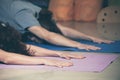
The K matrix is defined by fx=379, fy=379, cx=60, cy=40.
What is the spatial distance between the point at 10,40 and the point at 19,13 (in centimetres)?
21

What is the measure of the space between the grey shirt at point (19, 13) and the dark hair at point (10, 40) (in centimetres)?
5

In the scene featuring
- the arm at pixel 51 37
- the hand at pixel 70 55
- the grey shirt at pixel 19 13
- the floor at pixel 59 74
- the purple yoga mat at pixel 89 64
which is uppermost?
the grey shirt at pixel 19 13

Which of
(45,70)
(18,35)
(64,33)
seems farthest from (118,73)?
(18,35)

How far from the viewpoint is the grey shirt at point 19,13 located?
2.58 metres

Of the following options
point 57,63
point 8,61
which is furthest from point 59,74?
point 8,61

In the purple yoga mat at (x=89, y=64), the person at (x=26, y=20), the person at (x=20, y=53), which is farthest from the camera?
the person at (x=26, y=20)

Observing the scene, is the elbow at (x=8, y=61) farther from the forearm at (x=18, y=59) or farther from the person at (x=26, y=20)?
the person at (x=26, y=20)

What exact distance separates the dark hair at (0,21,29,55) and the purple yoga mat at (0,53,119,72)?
6.3 inches

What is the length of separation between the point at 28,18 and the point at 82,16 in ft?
1.22

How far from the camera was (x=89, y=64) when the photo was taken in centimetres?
229

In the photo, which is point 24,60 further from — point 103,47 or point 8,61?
point 103,47

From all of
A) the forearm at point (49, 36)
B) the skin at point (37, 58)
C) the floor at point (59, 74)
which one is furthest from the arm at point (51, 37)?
the floor at point (59, 74)

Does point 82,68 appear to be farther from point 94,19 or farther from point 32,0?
point 32,0

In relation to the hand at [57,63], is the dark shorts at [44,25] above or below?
above
